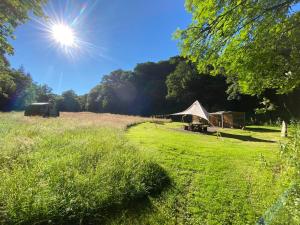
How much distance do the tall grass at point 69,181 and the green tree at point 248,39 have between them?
410 cm

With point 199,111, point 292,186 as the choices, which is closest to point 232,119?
point 199,111

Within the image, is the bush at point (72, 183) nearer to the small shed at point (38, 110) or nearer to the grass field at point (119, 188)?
the grass field at point (119, 188)

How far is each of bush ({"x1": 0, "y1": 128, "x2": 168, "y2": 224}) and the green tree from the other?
4075 millimetres

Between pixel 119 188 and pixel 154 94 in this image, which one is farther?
pixel 154 94

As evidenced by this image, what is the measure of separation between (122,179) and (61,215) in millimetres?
2199

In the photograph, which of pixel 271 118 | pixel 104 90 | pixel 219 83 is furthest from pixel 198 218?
pixel 104 90

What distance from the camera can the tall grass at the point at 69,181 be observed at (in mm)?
4844

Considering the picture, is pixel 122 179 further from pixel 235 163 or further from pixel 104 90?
pixel 104 90

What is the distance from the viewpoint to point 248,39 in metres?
6.25

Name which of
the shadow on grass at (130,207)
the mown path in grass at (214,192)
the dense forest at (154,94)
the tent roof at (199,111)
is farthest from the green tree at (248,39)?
the dense forest at (154,94)

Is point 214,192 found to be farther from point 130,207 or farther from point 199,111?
point 199,111

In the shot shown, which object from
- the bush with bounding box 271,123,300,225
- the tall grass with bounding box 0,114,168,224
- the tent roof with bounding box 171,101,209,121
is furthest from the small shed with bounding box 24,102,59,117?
the bush with bounding box 271,123,300,225

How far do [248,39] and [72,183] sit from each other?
20.4 feet

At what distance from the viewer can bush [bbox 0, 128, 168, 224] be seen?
4828 millimetres
